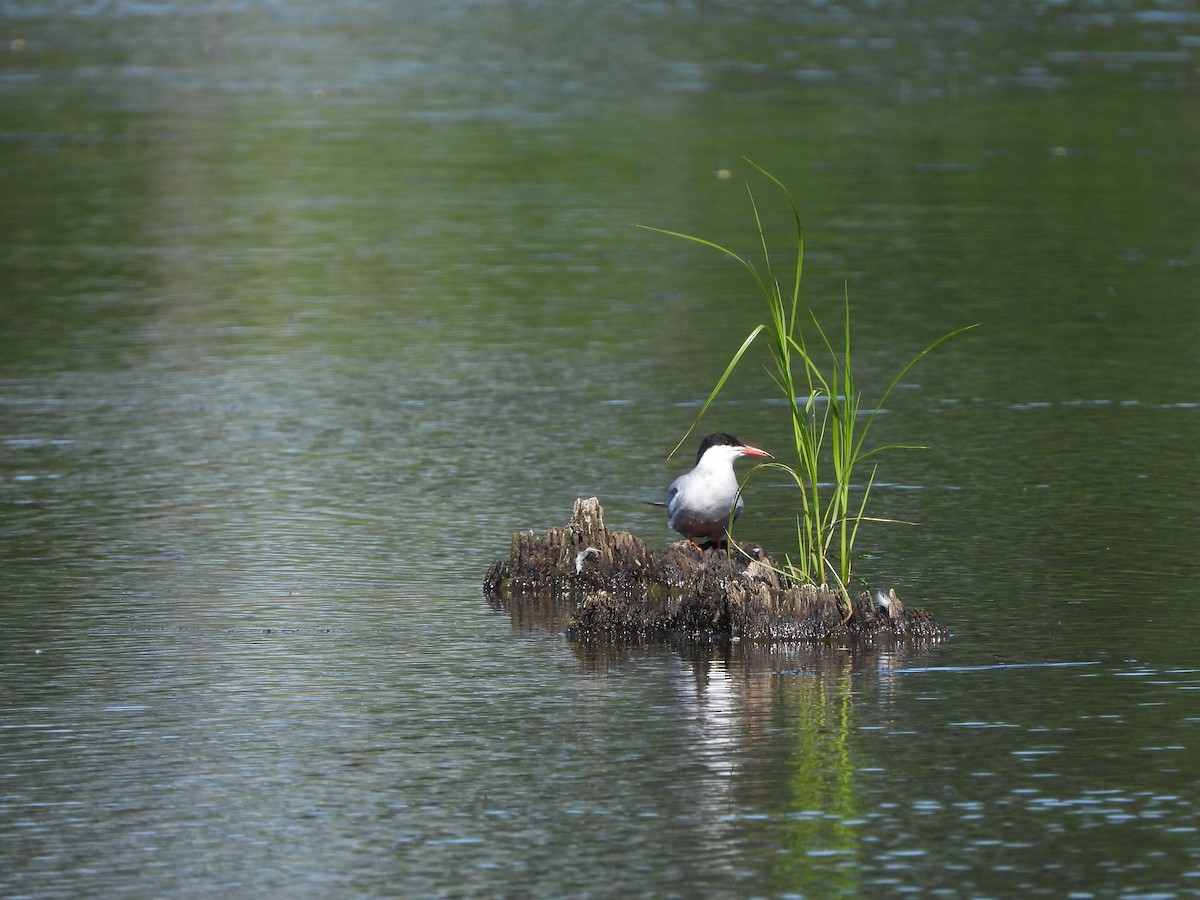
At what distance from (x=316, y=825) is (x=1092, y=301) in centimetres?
1276

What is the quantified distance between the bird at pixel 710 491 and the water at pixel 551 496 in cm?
84

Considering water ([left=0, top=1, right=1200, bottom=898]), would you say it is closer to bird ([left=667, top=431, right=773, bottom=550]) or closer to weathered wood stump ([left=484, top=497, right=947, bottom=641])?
weathered wood stump ([left=484, top=497, right=947, bottom=641])

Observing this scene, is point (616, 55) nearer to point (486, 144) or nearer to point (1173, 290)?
point (486, 144)

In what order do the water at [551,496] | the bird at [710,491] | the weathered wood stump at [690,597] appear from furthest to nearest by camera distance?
1. the bird at [710,491]
2. the weathered wood stump at [690,597]
3. the water at [551,496]

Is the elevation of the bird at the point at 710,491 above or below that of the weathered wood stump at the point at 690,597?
above

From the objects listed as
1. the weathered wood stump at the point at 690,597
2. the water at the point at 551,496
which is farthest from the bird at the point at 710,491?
the water at the point at 551,496

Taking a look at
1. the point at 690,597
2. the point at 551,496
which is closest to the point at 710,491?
the point at 690,597

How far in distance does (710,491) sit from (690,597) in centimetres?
67

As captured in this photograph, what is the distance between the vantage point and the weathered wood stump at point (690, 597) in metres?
9.22

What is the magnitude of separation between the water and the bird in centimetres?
84

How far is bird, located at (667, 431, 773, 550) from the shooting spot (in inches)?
390

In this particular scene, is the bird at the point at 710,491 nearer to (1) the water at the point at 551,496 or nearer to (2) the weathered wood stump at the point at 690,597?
(2) the weathered wood stump at the point at 690,597

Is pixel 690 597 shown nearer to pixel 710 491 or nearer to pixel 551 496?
pixel 710 491

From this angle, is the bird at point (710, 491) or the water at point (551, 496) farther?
the bird at point (710, 491)
